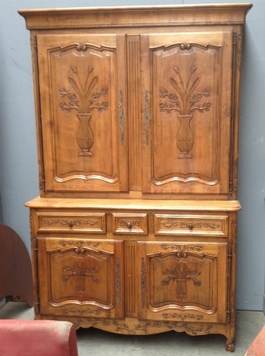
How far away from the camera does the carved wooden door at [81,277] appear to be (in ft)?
7.16

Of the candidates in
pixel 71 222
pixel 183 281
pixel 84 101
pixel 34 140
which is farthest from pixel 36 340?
pixel 34 140

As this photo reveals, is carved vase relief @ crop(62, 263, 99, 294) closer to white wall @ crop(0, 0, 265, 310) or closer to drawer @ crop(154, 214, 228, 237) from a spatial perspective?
drawer @ crop(154, 214, 228, 237)

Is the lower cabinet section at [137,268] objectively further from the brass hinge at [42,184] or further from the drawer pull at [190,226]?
the brass hinge at [42,184]

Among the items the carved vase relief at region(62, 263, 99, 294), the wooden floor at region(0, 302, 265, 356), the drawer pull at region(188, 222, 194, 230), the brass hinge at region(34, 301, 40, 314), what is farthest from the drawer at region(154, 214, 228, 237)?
the brass hinge at region(34, 301, 40, 314)

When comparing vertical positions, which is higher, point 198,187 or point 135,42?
point 135,42

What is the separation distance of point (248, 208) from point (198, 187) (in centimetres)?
59

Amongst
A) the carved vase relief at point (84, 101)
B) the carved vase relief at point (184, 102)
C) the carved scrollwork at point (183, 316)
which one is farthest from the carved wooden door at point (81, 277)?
the carved vase relief at point (184, 102)

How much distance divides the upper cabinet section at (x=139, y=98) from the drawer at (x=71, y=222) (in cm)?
16

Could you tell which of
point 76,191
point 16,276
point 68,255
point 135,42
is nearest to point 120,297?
point 68,255

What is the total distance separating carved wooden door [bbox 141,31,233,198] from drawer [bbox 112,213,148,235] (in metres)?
0.18

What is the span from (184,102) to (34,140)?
116 centimetres

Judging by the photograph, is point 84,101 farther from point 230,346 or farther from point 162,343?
point 230,346

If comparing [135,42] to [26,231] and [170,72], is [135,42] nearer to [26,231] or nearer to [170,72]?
[170,72]

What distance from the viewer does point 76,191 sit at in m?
2.26
